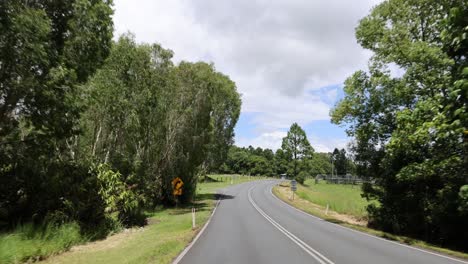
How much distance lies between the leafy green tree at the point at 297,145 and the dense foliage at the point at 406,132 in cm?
7283

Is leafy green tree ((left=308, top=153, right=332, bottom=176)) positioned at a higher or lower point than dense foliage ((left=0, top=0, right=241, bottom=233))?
→ higher

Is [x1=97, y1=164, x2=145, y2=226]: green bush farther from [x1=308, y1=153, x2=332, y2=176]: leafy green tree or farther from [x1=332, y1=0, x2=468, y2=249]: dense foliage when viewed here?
[x1=308, y1=153, x2=332, y2=176]: leafy green tree

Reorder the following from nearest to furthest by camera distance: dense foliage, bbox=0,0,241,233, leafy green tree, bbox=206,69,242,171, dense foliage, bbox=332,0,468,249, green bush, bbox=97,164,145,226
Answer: dense foliage, bbox=0,0,241,233 → dense foliage, bbox=332,0,468,249 → green bush, bbox=97,164,145,226 → leafy green tree, bbox=206,69,242,171

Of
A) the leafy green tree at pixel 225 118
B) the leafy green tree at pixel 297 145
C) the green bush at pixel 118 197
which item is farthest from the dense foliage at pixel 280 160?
the green bush at pixel 118 197

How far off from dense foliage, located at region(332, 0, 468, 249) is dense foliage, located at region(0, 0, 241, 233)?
42.8ft

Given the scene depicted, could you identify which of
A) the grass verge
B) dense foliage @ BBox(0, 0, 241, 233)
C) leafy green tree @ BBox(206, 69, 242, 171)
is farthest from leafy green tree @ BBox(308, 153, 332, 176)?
the grass verge

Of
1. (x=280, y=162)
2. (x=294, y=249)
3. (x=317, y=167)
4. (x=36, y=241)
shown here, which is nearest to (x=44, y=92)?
(x=36, y=241)

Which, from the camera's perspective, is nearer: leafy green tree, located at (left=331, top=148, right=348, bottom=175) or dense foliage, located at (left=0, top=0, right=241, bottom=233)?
dense foliage, located at (left=0, top=0, right=241, bottom=233)

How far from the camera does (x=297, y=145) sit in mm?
96750

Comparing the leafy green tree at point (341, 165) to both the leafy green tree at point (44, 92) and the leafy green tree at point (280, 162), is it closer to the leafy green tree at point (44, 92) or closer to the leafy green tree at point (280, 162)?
the leafy green tree at point (280, 162)

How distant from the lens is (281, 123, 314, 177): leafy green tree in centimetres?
9650

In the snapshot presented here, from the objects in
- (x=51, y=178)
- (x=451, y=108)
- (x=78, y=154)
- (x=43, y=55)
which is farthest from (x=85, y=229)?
(x=451, y=108)

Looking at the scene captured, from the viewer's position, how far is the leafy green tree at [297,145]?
96.5 m

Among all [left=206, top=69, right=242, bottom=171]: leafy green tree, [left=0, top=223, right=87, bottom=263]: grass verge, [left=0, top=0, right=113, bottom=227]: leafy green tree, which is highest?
[left=206, top=69, right=242, bottom=171]: leafy green tree
